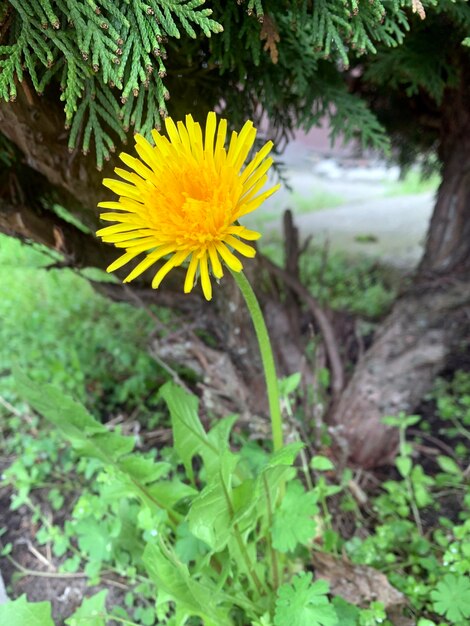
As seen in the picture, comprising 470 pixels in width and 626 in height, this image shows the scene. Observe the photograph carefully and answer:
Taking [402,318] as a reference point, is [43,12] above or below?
above

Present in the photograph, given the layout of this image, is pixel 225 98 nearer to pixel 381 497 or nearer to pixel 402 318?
pixel 402 318

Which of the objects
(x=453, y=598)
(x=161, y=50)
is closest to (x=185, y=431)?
(x=453, y=598)

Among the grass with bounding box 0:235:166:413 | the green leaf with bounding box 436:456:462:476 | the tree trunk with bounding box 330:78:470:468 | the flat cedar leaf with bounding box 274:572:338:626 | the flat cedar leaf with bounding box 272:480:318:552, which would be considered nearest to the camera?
the flat cedar leaf with bounding box 274:572:338:626

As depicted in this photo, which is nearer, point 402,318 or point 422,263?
point 402,318

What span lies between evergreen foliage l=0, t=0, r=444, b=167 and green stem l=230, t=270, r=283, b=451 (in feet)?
1.10

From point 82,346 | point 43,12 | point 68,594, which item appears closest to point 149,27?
point 43,12

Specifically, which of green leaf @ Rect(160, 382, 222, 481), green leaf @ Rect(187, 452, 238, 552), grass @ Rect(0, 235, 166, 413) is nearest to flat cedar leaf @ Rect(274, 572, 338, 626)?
A: green leaf @ Rect(187, 452, 238, 552)

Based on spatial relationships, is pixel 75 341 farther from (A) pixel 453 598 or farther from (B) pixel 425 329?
(A) pixel 453 598

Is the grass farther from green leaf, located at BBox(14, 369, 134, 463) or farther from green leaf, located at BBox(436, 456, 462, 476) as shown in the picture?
green leaf, located at BBox(436, 456, 462, 476)

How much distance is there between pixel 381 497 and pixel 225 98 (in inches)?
49.8

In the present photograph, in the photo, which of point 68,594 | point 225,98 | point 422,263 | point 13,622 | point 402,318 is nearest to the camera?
point 13,622

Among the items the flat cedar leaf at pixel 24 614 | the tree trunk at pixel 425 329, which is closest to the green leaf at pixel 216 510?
the flat cedar leaf at pixel 24 614

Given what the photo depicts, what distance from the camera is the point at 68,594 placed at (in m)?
1.49

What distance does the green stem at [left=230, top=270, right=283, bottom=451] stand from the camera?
96cm
